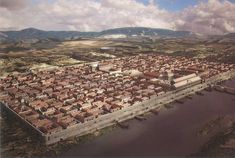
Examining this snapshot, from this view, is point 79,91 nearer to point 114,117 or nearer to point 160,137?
point 114,117

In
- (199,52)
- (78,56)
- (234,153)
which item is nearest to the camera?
(234,153)

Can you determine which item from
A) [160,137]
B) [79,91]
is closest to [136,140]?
[160,137]

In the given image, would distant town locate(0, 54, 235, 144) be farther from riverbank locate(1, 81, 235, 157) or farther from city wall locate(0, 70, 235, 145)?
riverbank locate(1, 81, 235, 157)

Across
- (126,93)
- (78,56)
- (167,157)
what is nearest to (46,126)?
(167,157)

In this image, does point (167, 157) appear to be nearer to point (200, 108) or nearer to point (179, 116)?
point (179, 116)

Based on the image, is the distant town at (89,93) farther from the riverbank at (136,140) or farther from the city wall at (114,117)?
the riverbank at (136,140)

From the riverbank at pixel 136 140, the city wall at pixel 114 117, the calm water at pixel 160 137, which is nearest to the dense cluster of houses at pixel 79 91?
the city wall at pixel 114 117
